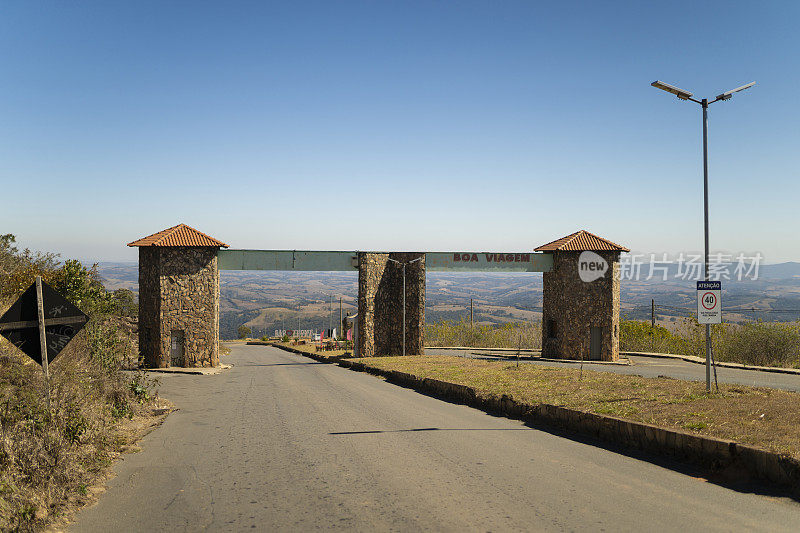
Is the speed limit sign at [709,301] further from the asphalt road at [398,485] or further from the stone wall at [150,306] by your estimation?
the stone wall at [150,306]

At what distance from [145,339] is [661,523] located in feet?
93.7

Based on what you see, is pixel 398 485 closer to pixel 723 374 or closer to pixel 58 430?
pixel 58 430

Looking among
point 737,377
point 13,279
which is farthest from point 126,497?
point 737,377

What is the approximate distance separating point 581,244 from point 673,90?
2061cm

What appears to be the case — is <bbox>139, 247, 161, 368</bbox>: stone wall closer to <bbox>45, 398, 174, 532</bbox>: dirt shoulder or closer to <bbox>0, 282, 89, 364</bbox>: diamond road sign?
<bbox>45, 398, 174, 532</bbox>: dirt shoulder

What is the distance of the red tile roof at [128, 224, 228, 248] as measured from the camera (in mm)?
28875

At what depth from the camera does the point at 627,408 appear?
11.2 metres

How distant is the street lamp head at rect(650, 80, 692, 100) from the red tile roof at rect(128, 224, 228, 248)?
23.1 m

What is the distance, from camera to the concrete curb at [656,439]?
733 cm

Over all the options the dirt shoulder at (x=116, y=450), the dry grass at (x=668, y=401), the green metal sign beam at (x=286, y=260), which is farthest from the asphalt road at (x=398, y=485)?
the green metal sign beam at (x=286, y=260)

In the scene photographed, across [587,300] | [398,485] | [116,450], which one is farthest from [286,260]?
[398,485]

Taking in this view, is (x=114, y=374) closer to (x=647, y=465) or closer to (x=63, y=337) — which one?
(x=63, y=337)

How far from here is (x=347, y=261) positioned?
109ft

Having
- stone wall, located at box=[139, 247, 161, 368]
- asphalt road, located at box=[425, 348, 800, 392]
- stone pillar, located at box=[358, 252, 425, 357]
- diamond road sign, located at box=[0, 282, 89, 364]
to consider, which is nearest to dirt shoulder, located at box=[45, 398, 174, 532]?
diamond road sign, located at box=[0, 282, 89, 364]
